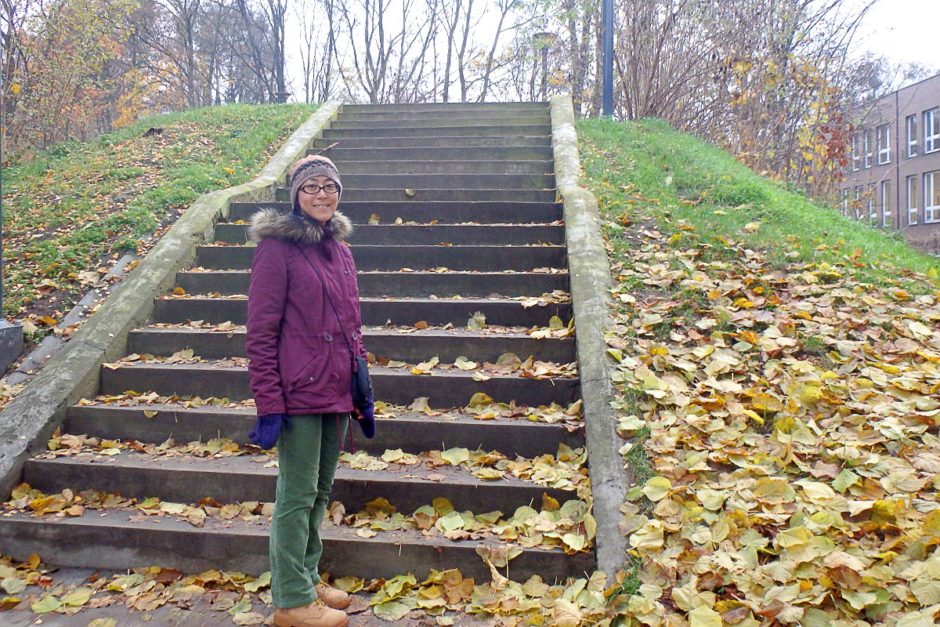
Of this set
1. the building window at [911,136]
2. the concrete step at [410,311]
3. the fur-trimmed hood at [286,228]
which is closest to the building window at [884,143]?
the building window at [911,136]

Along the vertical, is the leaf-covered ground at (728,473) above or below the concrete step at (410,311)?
below

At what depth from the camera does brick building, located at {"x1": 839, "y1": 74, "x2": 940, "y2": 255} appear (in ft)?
94.6

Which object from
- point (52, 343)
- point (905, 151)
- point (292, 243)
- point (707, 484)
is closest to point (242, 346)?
point (52, 343)

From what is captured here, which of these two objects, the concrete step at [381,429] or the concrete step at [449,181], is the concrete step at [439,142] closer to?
the concrete step at [449,181]

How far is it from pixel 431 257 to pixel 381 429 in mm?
2242

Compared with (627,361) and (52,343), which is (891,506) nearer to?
(627,361)

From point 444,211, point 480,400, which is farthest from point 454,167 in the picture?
point 480,400

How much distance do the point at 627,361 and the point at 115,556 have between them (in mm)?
2839

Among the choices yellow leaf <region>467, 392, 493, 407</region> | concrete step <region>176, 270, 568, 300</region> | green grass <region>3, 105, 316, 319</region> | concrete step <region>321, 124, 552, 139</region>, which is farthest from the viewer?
concrete step <region>321, 124, 552, 139</region>

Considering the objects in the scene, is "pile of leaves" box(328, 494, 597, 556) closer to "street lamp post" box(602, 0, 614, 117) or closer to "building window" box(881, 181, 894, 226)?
"street lamp post" box(602, 0, 614, 117)

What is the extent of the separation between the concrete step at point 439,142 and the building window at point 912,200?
27454mm

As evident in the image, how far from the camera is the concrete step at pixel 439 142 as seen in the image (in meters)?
8.88

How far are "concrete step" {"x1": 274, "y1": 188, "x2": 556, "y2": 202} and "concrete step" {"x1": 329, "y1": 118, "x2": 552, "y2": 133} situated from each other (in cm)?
263

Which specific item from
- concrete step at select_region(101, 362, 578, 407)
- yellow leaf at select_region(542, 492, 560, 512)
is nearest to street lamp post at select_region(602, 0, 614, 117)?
concrete step at select_region(101, 362, 578, 407)
